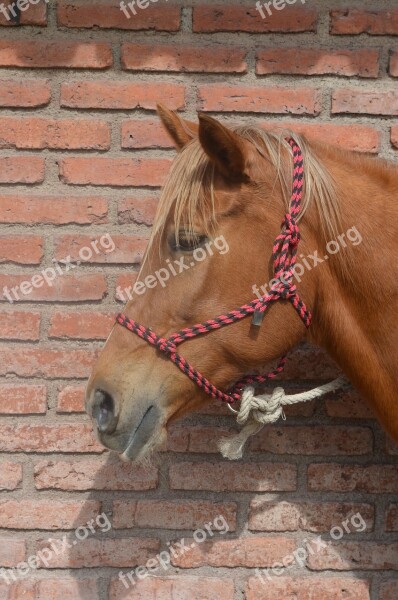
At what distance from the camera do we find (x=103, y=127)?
173 centimetres

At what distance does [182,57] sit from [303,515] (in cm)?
136

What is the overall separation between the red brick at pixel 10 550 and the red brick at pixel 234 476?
49 centimetres

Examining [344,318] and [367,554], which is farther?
[367,554]

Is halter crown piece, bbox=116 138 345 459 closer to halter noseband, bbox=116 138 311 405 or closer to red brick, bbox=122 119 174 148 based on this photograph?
halter noseband, bbox=116 138 311 405

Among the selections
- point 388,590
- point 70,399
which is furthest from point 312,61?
point 388,590

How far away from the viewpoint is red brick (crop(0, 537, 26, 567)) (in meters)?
1.78

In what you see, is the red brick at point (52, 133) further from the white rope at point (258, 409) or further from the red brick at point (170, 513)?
the red brick at point (170, 513)

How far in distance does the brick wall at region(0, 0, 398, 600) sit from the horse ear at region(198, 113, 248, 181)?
48cm

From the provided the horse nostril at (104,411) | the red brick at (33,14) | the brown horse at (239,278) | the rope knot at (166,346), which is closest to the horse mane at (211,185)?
the brown horse at (239,278)

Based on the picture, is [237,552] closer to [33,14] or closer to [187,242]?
Answer: [187,242]

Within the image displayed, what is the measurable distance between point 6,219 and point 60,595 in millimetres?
1107

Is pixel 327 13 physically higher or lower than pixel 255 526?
higher

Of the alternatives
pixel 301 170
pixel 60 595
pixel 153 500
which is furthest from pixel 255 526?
pixel 301 170

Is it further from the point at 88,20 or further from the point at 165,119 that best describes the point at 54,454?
the point at 88,20
